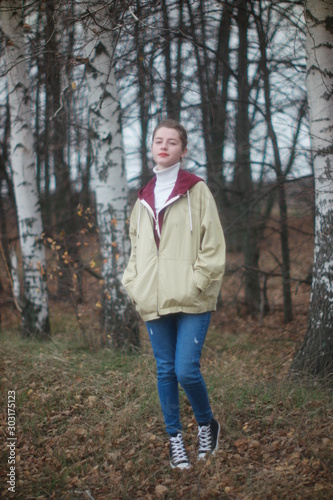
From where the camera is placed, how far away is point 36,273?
6.85 metres

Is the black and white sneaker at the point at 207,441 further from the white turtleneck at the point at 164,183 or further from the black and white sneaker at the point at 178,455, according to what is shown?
the white turtleneck at the point at 164,183

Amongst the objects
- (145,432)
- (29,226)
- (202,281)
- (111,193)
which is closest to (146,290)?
(202,281)

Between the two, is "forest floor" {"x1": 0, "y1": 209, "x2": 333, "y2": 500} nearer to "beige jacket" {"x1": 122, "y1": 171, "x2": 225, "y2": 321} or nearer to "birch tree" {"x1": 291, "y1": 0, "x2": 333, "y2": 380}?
"birch tree" {"x1": 291, "y1": 0, "x2": 333, "y2": 380}

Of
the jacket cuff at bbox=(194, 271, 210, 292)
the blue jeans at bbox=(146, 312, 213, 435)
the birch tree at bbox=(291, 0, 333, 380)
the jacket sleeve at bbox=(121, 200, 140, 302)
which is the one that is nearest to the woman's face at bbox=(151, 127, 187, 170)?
the jacket sleeve at bbox=(121, 200, 140, 302)

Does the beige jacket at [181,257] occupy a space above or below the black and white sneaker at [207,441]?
above

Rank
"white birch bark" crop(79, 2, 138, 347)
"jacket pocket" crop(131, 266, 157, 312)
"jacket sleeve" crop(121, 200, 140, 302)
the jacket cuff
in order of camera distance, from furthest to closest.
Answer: "white birch bark" crop(79, 2, 138, 347) < "jacket sleeve" crop(121, 200, 140, 302) < "jacket pocket" crop(131, 266, 157, 312) < the jacket cuff

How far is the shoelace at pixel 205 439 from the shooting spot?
323cm

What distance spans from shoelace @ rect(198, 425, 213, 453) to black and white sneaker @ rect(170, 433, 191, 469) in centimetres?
14

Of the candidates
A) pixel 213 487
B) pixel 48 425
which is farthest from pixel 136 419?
pixel 213 487

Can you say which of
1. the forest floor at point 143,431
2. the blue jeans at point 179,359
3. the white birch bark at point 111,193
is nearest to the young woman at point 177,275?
the blue jeans at point 179,359

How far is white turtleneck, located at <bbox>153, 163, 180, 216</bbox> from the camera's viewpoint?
126 inches

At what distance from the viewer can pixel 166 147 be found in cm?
317

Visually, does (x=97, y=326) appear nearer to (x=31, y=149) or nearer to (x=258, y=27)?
(x=31, y=149)

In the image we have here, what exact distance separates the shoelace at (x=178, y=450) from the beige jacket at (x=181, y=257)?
3.03 ft
